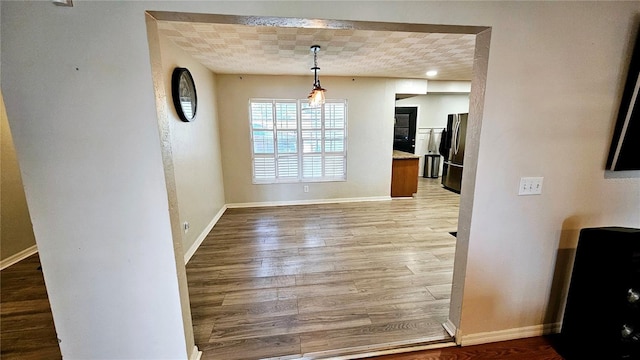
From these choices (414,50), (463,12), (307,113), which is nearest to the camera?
(463,12)

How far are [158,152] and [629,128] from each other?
2.67 meters

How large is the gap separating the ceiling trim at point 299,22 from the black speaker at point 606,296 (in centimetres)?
143

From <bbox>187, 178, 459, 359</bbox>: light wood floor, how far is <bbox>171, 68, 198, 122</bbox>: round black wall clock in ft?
5.40

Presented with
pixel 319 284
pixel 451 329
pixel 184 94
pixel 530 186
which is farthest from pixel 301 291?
pixel 184 94

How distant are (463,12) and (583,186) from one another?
1361 millimetres

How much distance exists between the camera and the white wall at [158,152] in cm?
117

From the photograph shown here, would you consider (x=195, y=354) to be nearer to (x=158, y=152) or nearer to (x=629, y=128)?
(x=158, y=152)

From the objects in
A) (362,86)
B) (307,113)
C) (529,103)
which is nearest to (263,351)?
(529,103)

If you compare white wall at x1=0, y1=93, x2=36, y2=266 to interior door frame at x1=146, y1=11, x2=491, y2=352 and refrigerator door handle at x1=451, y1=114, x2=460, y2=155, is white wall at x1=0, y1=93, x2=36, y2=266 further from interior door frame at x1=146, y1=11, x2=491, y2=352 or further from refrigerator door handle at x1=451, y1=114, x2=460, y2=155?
refrigerator door handle at x1=451, y1=114, x2=460, y2=155

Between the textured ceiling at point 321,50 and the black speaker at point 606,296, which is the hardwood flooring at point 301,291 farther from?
the textured ceiling at point 321,50

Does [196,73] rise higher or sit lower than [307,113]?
higher

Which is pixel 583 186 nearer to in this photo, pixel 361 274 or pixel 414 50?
pixel 361 274

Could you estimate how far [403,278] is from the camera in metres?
2.55

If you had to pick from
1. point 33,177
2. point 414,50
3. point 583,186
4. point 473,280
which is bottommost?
point 473,280
